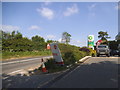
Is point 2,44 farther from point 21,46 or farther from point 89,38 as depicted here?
point 89,38

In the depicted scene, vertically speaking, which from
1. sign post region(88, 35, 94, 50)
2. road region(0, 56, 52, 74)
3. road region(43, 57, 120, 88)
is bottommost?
road region(0, 56, 52, 74)

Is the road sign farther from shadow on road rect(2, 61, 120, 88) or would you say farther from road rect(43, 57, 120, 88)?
shadow on road rect(2, 61, 120, 88)

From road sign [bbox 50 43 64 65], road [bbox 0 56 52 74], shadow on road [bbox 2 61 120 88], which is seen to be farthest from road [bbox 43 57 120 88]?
road [bbox 0 56 52 74]

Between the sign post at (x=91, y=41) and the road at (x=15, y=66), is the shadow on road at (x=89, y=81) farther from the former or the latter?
the sign post at (x=91, y=41)

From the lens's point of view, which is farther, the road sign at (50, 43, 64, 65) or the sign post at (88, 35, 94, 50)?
the sign post at (88, 35, 94, 50)

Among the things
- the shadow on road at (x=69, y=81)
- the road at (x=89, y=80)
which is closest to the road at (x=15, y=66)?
the shadow on road at (x=69, y=81)

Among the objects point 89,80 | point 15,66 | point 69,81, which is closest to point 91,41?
point 15,66

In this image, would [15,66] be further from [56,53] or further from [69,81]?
[69,81]

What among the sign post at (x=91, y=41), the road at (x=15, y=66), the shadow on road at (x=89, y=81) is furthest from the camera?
the sign post at (x=91, y=41)

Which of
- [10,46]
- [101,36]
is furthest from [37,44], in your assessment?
[101,36]

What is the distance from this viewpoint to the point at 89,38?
43469 mm

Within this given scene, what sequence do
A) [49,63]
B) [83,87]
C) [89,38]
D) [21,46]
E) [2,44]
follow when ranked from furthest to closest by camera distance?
[89,38] → [21,46] → [2,44] → [49,63] → [83,87]

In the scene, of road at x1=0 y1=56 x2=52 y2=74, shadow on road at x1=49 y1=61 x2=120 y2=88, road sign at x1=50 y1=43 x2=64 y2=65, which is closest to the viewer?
shadow on road at x1=49 y1=61 x2=120 y2=88

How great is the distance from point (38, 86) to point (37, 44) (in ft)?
128
